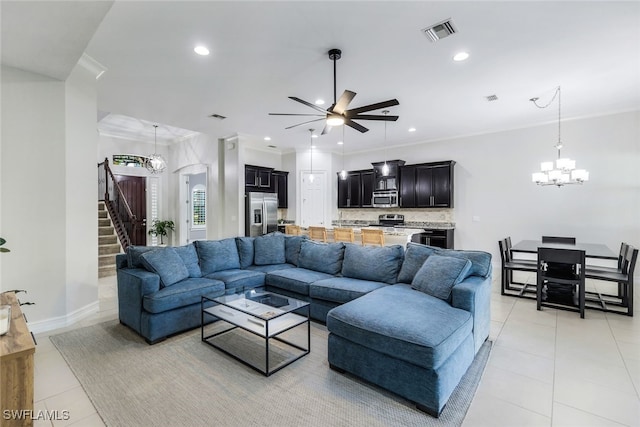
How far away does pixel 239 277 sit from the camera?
3.67 metres

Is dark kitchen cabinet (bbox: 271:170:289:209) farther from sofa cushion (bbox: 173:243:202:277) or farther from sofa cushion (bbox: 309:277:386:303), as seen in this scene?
sofa cushion (bbox: 309:277:386:303)

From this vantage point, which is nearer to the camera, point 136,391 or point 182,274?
point 136,391

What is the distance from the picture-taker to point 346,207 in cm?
854

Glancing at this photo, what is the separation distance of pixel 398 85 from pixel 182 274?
3.77m

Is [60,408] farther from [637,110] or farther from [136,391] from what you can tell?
[637,110]

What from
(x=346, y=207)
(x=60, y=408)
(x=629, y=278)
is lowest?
(x=60, y=408)

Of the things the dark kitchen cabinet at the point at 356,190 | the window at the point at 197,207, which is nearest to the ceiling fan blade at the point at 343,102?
the dark kitchen cabinet at the point at 356,190

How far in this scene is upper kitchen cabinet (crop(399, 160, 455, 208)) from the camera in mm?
6828

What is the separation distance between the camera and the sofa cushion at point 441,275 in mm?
2663

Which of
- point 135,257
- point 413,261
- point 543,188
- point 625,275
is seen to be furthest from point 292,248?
point 543,188

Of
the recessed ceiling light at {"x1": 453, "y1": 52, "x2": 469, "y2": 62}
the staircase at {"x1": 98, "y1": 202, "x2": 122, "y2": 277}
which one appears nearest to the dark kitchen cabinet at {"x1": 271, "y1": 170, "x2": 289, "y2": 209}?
the staircase at {"x1": 98, "y1": 202, "x2": 122, "y2": 277}

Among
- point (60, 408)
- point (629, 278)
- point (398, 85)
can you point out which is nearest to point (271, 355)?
point (60, 408)

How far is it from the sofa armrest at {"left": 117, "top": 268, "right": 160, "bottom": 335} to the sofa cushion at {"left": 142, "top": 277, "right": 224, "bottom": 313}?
0.27 feet

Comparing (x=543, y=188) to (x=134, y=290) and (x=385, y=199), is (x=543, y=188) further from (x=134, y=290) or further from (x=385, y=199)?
(x=134, y=290)
